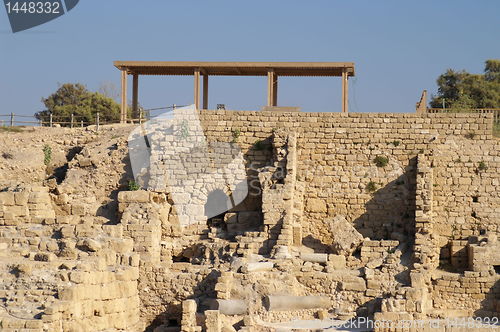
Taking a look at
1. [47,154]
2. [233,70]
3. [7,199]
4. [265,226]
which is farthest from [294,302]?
[47,154]

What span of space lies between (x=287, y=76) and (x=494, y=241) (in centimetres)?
888

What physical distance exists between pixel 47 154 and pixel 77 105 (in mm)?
13784

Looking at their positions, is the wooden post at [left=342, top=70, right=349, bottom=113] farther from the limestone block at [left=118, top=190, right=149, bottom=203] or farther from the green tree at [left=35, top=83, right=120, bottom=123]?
the green tree at [left=35, top=83, right=120, bottom=123]

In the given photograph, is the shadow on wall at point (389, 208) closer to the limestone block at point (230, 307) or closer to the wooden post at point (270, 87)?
the wooden post at point (270, 87)

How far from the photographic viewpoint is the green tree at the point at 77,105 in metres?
45.7

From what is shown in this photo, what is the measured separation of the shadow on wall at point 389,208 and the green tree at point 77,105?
16.0 metres

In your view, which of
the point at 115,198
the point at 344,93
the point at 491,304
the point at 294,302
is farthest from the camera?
the point at 344,93

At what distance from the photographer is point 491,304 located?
2728cm

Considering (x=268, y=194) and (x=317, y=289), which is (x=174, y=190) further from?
(x=317, y=289)

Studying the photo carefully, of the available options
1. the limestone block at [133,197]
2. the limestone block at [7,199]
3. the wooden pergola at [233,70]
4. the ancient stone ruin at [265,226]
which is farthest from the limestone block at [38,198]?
the wooden pergola at [233,70]

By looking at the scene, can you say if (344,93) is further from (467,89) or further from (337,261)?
(467,89)

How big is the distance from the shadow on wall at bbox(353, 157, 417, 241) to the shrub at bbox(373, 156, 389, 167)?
21.1 inches

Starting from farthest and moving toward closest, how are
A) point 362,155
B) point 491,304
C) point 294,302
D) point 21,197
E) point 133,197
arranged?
point 362,155 < point 133,197 < point 21,197 < point 491,304 < point 294,302

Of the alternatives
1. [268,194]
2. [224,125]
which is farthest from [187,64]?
[268,194]
